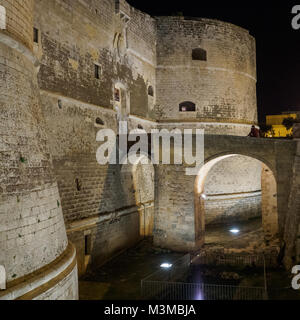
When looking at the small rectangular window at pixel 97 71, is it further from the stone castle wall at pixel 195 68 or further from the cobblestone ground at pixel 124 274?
the cobblestone ground at pixel 124 274

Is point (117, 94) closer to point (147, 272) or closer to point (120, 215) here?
point (120, 215)

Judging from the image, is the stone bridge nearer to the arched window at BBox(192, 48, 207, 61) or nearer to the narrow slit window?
the narrow slit window

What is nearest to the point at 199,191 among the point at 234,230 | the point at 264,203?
the point at 264,203

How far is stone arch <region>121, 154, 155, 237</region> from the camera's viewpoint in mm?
14570

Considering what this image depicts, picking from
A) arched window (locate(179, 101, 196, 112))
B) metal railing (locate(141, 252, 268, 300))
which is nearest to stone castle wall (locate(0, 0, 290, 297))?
arched window (locate(179, 101, 196, 112))

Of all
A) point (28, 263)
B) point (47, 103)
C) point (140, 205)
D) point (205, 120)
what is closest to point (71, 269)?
point (28, 263)

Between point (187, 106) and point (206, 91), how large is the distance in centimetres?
140

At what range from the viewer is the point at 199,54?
19141 millimetres

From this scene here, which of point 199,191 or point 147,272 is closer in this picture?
point 147,272

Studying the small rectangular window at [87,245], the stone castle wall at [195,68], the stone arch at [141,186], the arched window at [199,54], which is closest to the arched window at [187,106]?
the stone castle wall at [195,68]

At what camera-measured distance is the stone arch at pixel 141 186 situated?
1457cm

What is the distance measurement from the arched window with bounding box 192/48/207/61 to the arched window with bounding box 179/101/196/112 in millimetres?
2792

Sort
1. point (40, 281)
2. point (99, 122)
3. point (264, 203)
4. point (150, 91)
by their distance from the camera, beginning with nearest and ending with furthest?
1. point (40, 281)
2. point (99, 122)
3. point (264, 203)
4. point (150, 91)

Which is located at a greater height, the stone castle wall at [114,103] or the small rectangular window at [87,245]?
the stone castle wall at [114,103]
